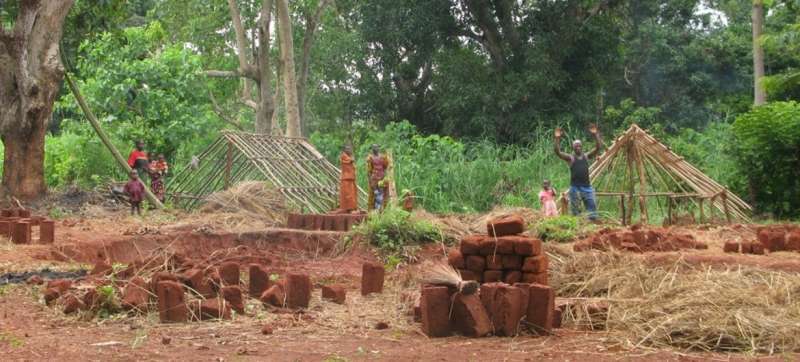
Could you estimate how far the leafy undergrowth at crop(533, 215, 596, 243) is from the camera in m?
12.0

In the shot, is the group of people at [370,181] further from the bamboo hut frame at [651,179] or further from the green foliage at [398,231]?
the bamboo hut frame at [651,179]

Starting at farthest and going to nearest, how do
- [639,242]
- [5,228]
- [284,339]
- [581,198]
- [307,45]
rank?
[307,45], [581,198], [5,228], [639,242], [284,339]

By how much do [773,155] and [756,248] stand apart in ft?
26.4

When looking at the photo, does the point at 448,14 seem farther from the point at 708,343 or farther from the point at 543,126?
the point at 708,343

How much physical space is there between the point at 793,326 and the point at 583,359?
1.40m

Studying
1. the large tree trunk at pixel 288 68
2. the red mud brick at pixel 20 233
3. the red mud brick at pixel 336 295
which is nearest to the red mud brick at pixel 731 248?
the red mud brick at pixel 336 295

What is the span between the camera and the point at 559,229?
12266 mm

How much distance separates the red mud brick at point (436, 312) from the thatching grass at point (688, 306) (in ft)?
3.18

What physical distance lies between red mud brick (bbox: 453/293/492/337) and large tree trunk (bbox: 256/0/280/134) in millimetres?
19768

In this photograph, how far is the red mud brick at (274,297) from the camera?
7352 mm

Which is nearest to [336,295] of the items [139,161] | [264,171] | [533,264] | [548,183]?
[533,264]

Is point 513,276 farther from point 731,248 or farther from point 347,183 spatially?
point 347,183

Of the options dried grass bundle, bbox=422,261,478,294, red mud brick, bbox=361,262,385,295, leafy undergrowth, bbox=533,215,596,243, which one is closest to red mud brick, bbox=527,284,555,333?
dried grass bundle, bbox=422,261,478,294

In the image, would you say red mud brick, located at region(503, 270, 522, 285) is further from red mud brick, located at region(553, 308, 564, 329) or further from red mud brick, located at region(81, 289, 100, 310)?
red mud brick, located at region(81, 289, 100, 310)
